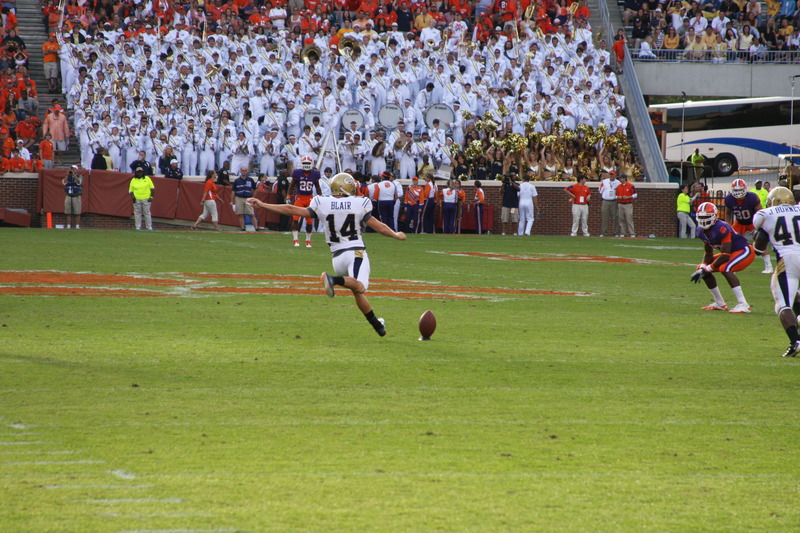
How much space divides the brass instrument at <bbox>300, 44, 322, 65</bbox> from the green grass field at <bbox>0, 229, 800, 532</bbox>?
19273 mm

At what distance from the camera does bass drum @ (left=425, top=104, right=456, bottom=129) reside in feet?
106

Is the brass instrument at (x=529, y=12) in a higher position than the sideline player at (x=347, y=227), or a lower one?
higher

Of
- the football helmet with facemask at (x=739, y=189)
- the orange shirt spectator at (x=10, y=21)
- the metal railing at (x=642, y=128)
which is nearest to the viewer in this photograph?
the football helmet with facemask at (x=739, y=189)

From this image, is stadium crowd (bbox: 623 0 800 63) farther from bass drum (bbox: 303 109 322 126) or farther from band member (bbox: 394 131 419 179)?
bass drum (bbox: 303 109 322 126)

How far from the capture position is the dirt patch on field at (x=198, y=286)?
1416 centimetres

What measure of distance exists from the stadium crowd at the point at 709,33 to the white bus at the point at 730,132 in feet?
10.1

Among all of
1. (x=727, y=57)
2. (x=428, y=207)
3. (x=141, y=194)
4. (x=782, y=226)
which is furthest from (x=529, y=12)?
(x=782, y=226)

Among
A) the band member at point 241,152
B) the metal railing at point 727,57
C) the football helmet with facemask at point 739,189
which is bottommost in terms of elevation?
the football helmet with facemask at point 739,189

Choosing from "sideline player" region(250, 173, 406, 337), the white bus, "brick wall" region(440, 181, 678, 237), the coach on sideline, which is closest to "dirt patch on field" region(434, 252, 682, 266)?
"brick wall" region(440, 181, 678, 237)

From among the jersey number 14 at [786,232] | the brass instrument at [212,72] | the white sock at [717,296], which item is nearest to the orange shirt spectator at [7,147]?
the brass instrument at [212,72]

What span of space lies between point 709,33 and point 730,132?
218 inches

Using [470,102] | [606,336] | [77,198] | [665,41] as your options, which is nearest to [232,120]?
[77,198]

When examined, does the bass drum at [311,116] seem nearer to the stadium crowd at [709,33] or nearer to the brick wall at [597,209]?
the brick wall at [597,209]

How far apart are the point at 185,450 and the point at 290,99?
26.4m
